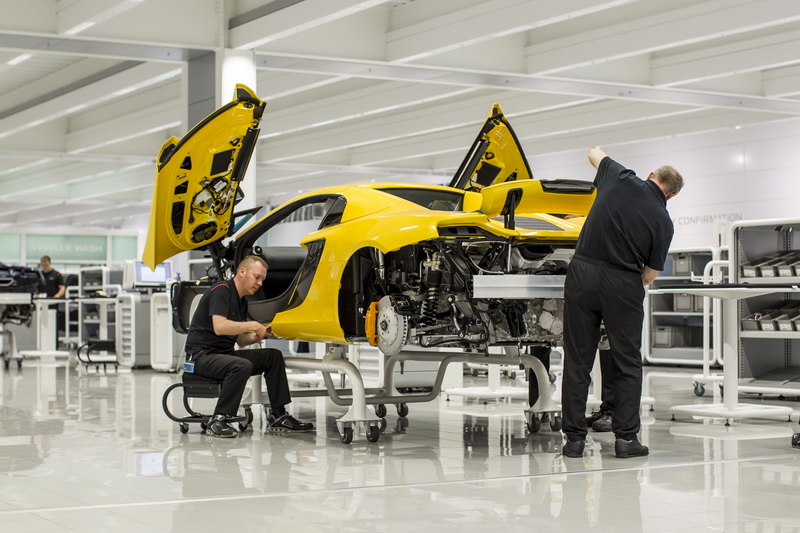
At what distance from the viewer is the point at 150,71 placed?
14039 mm

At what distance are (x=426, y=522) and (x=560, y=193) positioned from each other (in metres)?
2.62

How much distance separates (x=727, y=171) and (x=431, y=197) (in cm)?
1264

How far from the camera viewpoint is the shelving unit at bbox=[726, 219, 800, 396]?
864 centimetres

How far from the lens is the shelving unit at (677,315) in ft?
46.6

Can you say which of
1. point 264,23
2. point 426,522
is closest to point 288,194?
point 264,23

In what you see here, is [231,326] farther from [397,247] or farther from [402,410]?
[402,410]

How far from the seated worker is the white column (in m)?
4.91

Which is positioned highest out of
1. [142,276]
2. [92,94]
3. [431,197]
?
[92,94]

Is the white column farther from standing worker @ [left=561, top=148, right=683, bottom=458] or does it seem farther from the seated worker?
standing worker @ [left=561, top=148, right=683, bottom=458]

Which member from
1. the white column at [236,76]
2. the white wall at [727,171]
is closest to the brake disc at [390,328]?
the white column at [236,76]

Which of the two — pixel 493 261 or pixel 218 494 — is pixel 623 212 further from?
pixel 218 494

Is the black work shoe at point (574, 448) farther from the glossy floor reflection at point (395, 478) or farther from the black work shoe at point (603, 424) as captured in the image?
the black work shoe at point (603, 424)

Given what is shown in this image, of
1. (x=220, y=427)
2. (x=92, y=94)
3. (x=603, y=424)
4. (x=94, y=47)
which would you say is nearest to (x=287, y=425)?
(x=220, y=427)

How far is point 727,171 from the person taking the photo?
18.1 m
